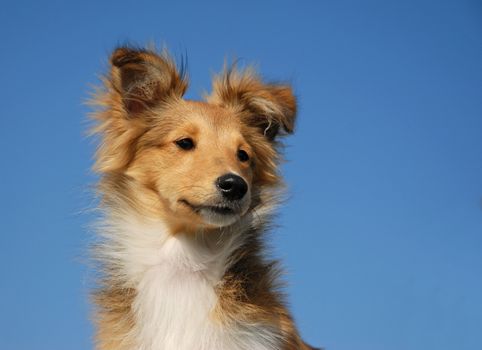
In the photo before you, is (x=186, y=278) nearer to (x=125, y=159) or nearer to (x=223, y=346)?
(x=223, y=346)

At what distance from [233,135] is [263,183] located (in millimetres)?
729

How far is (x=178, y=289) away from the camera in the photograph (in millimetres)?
6949

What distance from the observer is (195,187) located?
689 cm

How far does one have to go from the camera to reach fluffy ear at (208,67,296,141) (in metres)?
8.16

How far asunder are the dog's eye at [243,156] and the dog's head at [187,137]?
1cm

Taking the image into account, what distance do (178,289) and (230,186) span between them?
3.79 ft

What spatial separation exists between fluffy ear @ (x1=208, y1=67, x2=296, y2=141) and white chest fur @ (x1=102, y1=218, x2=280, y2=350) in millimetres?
1714

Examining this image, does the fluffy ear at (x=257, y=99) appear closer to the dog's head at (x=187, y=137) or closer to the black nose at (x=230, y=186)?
the dog's head at (x=187, y=137)

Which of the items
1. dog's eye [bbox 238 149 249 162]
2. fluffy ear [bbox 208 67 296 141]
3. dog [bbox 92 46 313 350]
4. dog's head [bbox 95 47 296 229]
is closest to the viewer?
dog [bbox 92 46 313 350]

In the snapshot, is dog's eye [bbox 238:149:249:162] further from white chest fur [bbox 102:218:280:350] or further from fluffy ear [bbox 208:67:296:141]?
white chest fur [bbox 102:218:280:350]

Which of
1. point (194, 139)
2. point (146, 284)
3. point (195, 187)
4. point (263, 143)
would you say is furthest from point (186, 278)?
point (263, 143)

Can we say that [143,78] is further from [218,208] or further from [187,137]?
[218,208]

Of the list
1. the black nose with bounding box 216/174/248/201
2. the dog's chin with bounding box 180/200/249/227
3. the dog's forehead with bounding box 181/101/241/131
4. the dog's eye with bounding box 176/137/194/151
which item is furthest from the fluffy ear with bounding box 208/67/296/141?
the dog's chin with bounding box 180/200/249/227

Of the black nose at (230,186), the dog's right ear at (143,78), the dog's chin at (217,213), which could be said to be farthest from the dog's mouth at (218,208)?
the dog's right ear at (143,78)
